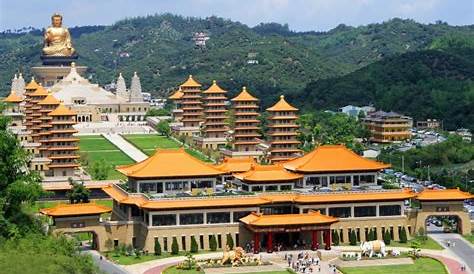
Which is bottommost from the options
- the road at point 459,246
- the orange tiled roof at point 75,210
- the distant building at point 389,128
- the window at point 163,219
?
the road at point 459,246

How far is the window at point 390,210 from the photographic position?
7000 cm

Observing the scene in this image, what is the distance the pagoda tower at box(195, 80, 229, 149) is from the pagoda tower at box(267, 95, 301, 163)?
66.9 ft

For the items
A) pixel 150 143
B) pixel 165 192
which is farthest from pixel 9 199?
pixel 150 143

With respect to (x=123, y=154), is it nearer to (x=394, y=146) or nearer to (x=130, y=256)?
(x=394, y=146)

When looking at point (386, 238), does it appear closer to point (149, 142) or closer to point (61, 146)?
point (61, 146)

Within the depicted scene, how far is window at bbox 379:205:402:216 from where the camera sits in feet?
230

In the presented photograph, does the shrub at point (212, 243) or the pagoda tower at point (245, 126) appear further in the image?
the pagoda tower at point (245, 126)

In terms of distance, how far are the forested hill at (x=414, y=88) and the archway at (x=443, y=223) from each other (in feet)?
172

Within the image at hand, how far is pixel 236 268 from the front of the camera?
60719 mm

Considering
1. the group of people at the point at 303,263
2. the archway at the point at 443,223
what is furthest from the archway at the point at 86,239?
the archway at the point at 443,223

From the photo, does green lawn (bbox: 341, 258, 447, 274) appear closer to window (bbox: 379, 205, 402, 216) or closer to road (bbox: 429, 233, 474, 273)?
road (bbox: 429, 233, 474, 273)

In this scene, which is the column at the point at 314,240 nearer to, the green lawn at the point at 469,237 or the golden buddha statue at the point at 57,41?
the green lawn at the point at 469,237

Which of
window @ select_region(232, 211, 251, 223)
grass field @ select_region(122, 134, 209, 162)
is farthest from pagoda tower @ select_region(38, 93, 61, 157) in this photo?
window @ select_region(232, 211, 251, 223)

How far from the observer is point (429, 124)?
132250 millimetres
